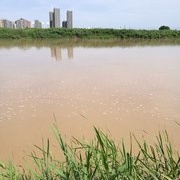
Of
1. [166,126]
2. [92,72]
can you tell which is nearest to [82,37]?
[92,72]

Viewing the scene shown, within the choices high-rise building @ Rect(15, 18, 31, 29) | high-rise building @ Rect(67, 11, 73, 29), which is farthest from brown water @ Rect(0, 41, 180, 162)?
high-rise building @ Rect(15, 18, 31, 29)

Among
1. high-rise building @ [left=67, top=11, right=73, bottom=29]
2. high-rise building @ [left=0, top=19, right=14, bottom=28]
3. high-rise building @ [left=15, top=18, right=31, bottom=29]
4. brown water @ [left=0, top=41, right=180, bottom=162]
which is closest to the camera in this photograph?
brown water @ [left=0, top=41, right=180, bottom=162]

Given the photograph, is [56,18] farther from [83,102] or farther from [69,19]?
[83,102]

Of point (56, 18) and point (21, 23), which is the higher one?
point (56, 18)

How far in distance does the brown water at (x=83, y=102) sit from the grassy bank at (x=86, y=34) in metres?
8.01

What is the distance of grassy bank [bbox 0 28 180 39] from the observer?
15.0 m

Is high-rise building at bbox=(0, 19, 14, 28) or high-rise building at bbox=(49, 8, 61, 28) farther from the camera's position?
high-rise building at bbox=(0, 19, 14, 28)

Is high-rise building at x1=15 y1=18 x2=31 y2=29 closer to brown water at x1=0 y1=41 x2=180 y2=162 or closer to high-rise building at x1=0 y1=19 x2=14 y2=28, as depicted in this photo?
high-rise building at x1=0 y1=19 x2=14 y2=28

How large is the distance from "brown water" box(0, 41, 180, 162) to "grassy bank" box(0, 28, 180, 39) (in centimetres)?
801

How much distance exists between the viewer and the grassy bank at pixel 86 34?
15.0 meters

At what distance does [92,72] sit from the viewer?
674 cm

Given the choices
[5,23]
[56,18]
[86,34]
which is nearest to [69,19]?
[56,18]

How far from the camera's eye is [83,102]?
4.29 meters

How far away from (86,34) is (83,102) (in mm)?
11677
